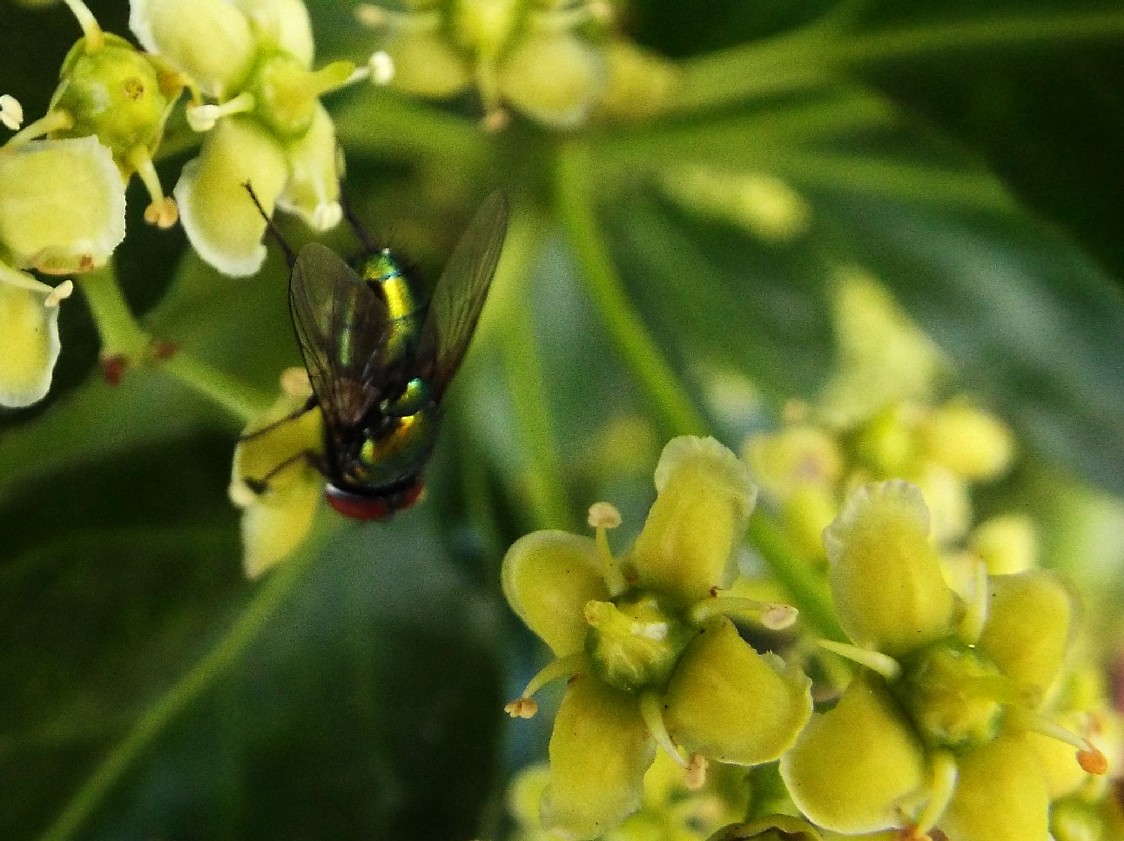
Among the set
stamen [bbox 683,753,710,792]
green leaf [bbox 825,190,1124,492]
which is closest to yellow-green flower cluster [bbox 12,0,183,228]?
stamen [bbox 683,753,710,792]

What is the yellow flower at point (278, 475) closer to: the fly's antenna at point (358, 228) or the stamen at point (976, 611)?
the fly's antenna at point (358, 228)

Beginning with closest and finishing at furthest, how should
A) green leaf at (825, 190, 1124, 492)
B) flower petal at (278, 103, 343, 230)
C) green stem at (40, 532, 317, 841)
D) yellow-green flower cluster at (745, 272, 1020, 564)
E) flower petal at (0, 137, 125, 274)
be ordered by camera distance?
flower petal at (0, 137, 125, 274), flower petal at (278, 103, 343, 230), green stem at (40, 532, 317, 841), yellow-green flower cluster at (745, 272, 1020, 564), green leaf at (825, 190, 1124, 492)

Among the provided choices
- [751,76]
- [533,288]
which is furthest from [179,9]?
[533,288]

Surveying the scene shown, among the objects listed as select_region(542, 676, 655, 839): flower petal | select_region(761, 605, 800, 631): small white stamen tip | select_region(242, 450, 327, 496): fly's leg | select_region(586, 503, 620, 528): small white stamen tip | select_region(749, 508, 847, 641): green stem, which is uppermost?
select_region(242, 450, 327, 496): fly's leg

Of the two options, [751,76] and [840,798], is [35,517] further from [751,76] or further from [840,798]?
[751,76]

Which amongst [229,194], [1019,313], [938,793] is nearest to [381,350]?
[229,194]

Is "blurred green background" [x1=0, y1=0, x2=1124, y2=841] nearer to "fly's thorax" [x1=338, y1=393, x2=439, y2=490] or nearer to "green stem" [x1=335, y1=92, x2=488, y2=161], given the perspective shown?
"green stem" [x1=335, y1=92, x2=488, y2=161]
